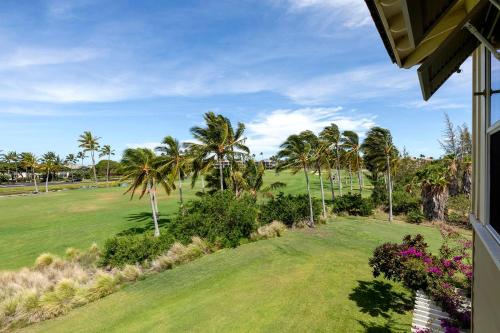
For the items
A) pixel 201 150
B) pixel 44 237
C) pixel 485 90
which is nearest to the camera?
pixel 485 90

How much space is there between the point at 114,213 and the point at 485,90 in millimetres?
46924

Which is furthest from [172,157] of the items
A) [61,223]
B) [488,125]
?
[488,125]

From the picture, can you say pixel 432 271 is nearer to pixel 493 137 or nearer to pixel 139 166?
pixel 493 137

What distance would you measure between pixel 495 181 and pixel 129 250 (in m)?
20.2

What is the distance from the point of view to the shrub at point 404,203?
33.8 m

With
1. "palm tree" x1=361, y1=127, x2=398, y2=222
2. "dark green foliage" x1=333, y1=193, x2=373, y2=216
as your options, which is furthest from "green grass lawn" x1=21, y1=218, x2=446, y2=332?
"palm tree" x1=361, y1=127, x2=398, y2=222

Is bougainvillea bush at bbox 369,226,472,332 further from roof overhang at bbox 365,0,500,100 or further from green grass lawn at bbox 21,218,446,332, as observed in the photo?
roof overhang at bbox 365,0,500,100

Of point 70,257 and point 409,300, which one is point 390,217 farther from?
point 70,257

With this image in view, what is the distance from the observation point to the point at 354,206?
34.3 metres

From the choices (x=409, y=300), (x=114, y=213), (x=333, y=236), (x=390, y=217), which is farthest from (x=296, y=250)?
(x=114, y=213)

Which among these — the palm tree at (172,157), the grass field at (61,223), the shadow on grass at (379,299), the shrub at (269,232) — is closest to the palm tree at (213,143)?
the palm tree at (172,157)

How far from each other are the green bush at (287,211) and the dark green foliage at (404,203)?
36.5ft

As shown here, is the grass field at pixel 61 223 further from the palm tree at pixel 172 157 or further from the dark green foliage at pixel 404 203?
the dark green foliage at pixel 404 203

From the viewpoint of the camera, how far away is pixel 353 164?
44844 mm
